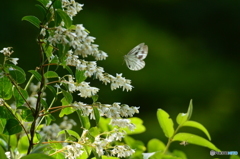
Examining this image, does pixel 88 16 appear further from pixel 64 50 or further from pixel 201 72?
pixel 64 50

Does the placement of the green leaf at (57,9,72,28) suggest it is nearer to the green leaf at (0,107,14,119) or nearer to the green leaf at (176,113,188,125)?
the green leaf at (0,107,14,119)

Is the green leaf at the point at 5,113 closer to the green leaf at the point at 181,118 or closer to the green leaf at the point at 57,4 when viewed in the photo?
the green leaf at the point at 57,4

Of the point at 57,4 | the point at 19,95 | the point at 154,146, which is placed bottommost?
the point at 154,146

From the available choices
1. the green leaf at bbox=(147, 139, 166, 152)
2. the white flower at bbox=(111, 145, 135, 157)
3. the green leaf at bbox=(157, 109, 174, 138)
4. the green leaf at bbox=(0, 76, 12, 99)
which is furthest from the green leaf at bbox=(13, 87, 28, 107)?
the green leaf at bbox=(147, 139, 166, 152)

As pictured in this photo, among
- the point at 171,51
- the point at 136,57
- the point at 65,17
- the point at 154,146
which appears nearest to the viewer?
the point at 65,17

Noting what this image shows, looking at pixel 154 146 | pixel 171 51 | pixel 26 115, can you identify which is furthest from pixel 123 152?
pixel 171 51

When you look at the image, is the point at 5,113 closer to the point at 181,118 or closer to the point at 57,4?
the point at 57,4

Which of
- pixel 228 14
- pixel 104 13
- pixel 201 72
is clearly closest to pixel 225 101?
pixel 201 72

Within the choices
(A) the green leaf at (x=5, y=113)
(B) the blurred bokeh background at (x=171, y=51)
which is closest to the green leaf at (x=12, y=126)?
(A) the green leaf at (x=5, y=113)

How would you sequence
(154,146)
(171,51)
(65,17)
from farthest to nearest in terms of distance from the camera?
1. (171,51)
2. (154,146)
3. (65,17)
